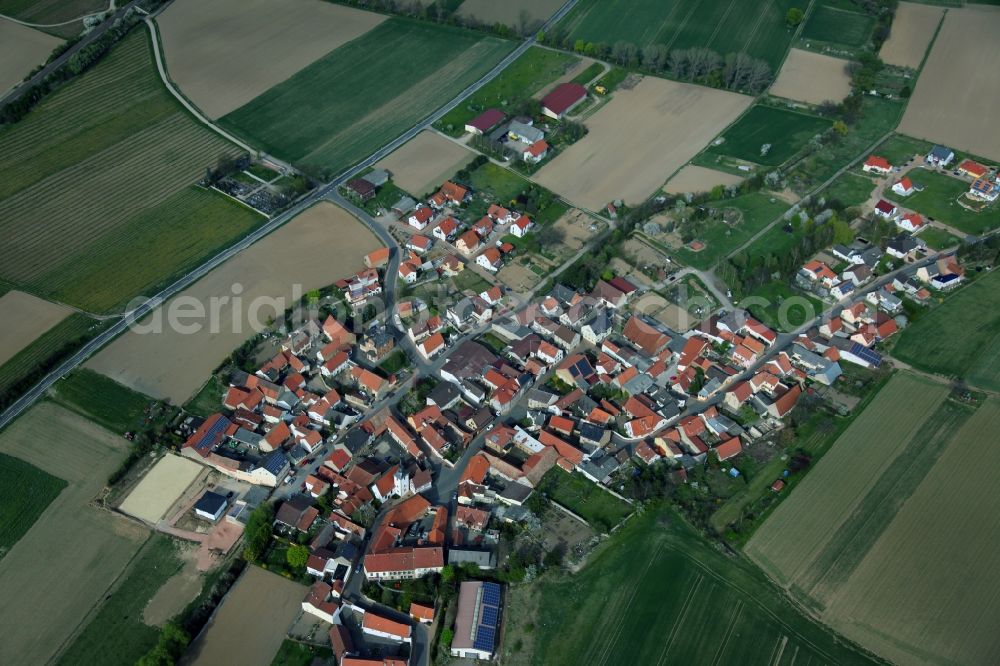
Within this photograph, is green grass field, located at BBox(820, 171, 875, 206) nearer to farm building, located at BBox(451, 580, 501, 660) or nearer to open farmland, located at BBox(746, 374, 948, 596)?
open farmland, located at BBox(746, 374, 948, 596)

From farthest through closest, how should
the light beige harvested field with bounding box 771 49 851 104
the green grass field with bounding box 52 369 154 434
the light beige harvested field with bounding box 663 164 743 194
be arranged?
the light beige harvested field with bounding box 771 49 851 104 → the light beige harvested field with bounding box 663 164 743 194 → the green grass field with bounding box 52 369 154 434

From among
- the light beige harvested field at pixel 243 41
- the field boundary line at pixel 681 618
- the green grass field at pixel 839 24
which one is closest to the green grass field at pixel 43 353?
the light beige harvested field at pixel 243 41

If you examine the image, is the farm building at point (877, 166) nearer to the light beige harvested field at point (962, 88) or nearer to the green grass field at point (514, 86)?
the light beige harvested field at point (962, 88)

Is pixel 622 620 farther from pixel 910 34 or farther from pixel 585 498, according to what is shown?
pixel 910 34

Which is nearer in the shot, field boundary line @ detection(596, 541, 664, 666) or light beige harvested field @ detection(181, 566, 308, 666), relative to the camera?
field boundary line @ detection(596, 541, 664, 666)

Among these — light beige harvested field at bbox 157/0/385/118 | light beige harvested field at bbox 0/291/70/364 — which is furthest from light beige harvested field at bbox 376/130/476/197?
light beige harvested field at bbox 0/291/70/364

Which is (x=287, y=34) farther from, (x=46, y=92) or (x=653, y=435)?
(x=653, y=435)

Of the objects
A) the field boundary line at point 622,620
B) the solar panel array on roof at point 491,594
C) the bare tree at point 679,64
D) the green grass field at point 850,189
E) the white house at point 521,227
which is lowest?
the solar panel array on roof at point 491,594
